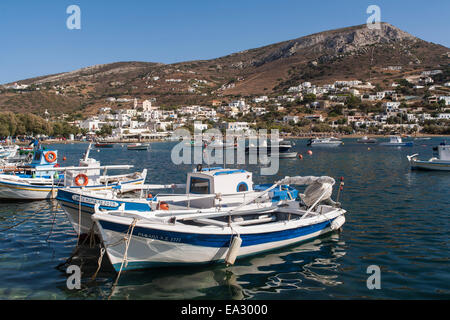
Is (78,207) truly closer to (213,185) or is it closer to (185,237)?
(185,237)

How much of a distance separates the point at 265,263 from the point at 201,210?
3083mm

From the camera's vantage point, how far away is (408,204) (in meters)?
21.0

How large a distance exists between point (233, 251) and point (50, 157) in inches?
827

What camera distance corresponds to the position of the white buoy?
1080cm

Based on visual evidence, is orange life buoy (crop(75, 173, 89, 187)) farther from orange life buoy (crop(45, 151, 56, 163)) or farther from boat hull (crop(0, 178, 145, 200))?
orange life buoy (crop(45, 151, 56, 163))

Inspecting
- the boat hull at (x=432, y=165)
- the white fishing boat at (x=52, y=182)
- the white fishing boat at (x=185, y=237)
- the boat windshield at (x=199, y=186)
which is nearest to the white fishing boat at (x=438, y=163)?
the boat hull at (x=432, y=165)

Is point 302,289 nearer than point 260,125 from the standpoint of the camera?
Yes

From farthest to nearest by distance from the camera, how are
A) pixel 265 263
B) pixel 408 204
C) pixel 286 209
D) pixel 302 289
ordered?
pixel 408 204
pixel 286 209
pixel 265 263
pixel 302 289

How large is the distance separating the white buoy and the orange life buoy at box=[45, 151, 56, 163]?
68.5 ft

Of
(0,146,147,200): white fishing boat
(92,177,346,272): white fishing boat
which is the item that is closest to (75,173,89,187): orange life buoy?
(0,146,147,200): white fishing boat

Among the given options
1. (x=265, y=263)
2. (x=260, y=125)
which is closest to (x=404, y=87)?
(x=260, y=125)

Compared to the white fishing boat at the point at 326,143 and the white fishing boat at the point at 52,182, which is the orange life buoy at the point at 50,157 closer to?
the white fishing boat at the point at 52,182

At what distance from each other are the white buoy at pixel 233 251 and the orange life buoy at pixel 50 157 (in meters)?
20.9

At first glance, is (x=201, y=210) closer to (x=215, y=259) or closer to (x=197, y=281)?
(x=215, y=259)
